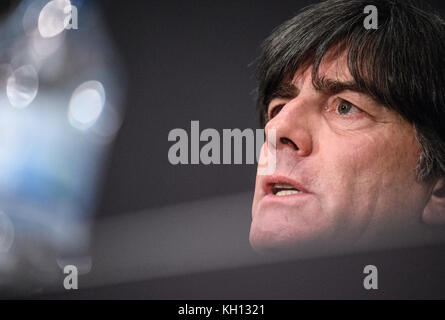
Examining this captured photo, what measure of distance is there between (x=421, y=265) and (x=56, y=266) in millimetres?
1019

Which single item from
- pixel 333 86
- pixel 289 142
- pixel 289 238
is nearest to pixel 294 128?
pixel 289 142

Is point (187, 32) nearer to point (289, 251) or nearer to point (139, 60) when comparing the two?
point (139, 60)

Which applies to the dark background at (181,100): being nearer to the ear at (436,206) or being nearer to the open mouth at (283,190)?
the open mouth at (283,190)

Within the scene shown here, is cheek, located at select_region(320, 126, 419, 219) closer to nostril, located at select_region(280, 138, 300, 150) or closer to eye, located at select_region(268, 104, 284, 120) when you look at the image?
nostril, located at select_region(280, 138, 300, 150)

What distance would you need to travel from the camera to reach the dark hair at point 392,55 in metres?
1.21

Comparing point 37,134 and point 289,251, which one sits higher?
point 37,134

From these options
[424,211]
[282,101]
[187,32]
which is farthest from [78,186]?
[424,211]

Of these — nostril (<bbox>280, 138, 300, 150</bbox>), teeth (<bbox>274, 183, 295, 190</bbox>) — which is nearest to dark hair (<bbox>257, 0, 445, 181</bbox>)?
nostril (<bbox>280, 138, 300, 150</bbox>)

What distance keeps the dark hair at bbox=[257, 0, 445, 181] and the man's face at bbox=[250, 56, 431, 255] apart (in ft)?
0.09

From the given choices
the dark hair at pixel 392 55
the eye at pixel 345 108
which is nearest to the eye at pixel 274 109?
the dark hair at pixel 392 55

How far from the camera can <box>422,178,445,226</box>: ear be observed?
1231 millimetres

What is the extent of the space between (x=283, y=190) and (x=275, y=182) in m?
0.03

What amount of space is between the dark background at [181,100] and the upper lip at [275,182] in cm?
22

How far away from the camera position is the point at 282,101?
1347 millimetres
